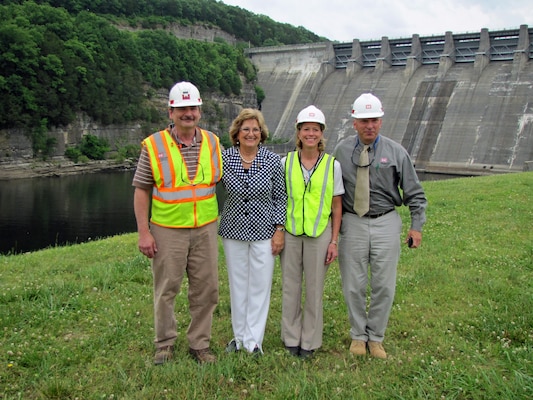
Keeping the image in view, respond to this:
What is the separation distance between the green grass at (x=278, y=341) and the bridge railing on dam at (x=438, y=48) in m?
36.9

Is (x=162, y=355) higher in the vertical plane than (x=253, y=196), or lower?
lower

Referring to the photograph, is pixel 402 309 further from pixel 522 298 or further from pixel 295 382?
pixel 295 382

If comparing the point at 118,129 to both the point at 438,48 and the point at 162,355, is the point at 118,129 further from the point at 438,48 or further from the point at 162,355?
the point at 162,355

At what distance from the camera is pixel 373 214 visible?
4.08 meters

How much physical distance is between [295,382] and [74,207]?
20.7 m

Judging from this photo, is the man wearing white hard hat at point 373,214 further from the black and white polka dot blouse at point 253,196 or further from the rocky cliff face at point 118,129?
the rocky cliff face at point 118,129

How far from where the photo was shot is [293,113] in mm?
48219

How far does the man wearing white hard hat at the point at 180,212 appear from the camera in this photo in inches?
149

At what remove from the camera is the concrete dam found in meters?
35.2

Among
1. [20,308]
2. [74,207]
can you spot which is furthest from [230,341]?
[74,207]

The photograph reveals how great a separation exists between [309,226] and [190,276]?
3.40 feet

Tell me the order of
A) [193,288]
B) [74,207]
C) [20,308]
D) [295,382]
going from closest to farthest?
[295,382] < [193,288] < [20,308] < [74,207]

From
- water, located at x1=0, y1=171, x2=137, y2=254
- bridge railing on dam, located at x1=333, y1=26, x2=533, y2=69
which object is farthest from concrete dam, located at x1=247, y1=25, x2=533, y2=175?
water, located at x1=0, y1=171, x2=137, y2=254

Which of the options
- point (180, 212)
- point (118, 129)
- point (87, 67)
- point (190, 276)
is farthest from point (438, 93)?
point (180, 212)
